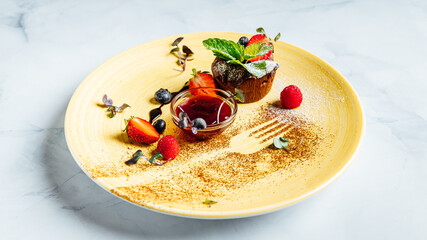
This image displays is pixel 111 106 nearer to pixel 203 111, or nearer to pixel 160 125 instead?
pixel 160 125

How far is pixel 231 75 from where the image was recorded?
3.13 meters

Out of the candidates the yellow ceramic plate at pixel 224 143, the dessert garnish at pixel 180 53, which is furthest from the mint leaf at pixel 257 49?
the dessert garnish at pixel 180 53

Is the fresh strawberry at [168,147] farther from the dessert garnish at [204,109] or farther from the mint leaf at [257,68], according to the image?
the mint leaf at [257,68]

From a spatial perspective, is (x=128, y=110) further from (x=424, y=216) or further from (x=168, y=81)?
(x=424, y=216)

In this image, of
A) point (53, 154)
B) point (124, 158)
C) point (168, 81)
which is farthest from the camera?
point (168, 81)

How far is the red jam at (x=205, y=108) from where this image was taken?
9.53 feet

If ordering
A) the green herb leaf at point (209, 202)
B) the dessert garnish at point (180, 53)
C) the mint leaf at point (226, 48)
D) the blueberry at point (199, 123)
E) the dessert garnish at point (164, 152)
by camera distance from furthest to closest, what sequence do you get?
the dessert garnish at point (180, 53) < the mint leaf at point (226, 48) < the blueberry at point (199, 123) < the dessert garnish at point (164, 152) < the green herb leaf at point (209, 202)

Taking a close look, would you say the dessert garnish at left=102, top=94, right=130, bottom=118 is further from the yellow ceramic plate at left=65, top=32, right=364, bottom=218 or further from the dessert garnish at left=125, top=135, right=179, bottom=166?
the dessert garnish at left=125, top=135, right=179, bottom=166

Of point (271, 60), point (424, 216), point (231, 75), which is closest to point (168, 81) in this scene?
point (231, 75)

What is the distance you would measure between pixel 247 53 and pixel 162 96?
0.71m

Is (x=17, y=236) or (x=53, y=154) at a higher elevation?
(x=53, y=154)

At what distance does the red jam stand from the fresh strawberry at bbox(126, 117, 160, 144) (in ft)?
0.83

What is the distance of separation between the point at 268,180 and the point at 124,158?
3.00 ft

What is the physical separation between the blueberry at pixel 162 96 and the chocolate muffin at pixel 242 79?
389 mm
